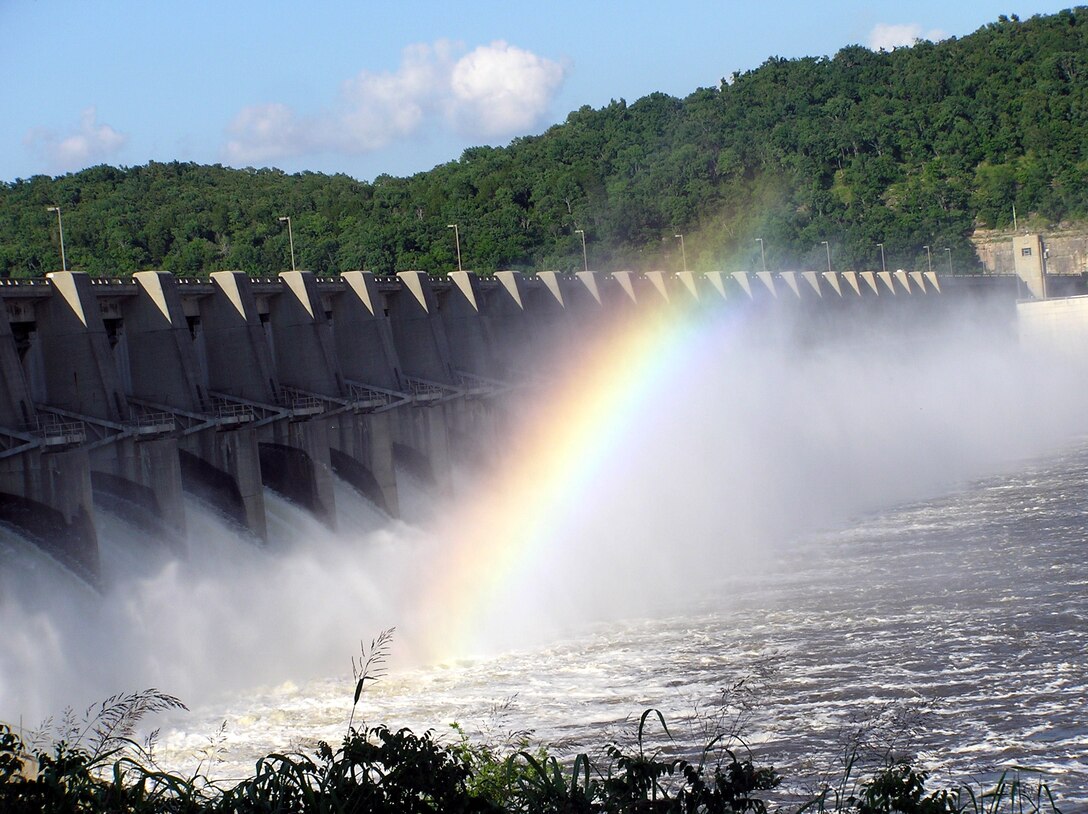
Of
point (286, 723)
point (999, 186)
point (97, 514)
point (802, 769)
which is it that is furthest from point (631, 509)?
point (999, 186)

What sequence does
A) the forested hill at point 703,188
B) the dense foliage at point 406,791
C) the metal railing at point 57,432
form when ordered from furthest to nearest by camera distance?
the forested hill at point 703,188, the metal railing at point 57,432, the dense foliage at point 406,791

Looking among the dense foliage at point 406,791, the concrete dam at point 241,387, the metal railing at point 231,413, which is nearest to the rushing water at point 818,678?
the concrete dam at point 241,387

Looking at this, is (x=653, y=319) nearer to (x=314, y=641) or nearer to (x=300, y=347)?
(x=300, y=347)

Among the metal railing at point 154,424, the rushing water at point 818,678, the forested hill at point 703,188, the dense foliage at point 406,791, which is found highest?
the forested hill at point 703,188

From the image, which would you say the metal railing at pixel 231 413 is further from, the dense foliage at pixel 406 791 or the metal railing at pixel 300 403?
the dense foliage at pixel 406 791

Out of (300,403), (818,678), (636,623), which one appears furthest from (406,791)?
(300,403)

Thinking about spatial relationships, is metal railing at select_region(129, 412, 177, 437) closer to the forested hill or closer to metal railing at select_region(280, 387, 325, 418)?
metal railing at select_region(280, 387, 325, 418)

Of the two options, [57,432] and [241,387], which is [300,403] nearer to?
[241,387]

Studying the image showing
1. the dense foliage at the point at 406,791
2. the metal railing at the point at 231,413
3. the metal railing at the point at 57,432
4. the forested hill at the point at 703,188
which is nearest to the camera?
the dense foliage at the point at 406,791
